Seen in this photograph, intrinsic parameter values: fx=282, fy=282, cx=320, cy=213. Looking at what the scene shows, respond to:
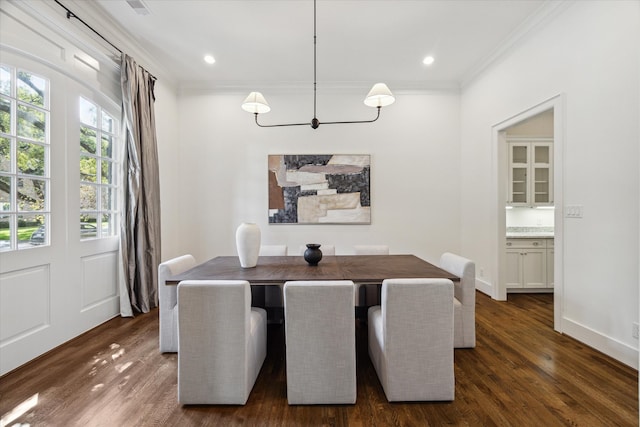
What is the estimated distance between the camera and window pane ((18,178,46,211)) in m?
2.22

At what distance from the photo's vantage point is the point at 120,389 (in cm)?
186

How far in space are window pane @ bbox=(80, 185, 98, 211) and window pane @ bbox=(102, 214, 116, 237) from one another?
19cm

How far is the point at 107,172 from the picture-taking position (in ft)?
10.3

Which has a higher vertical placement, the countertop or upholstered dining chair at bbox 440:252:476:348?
the countertop

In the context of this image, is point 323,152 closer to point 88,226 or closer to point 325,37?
point 325,37

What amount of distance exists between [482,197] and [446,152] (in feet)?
3.14

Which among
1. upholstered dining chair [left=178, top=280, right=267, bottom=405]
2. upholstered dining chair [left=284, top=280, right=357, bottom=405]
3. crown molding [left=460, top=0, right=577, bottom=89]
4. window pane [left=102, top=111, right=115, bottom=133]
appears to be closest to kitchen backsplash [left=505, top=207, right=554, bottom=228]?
crown molding [left=460, top=0, right=577, bottom=89]

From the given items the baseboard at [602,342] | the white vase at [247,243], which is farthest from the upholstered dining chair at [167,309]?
the baseboard at [602,342]

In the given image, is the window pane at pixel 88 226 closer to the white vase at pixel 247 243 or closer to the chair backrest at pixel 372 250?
the white vase at pixel 247 243

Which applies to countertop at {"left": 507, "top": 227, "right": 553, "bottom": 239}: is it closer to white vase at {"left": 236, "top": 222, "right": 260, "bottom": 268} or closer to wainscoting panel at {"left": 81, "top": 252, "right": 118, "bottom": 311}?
white vase at {"left": 236, "top": 222, "right": 260, "bottom": 268}

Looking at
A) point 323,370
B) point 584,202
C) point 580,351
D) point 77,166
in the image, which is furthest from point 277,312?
point 584,202

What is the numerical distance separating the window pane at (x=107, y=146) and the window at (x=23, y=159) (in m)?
0.66

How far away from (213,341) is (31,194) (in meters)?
2.06

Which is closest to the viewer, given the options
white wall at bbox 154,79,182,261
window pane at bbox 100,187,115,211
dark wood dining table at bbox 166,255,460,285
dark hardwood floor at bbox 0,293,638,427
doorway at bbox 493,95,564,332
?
dark hardwood floor at bbox 0,293,638,427
